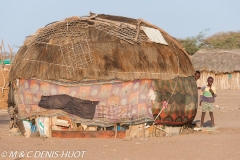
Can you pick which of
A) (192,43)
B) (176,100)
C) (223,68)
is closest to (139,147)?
(176,100)

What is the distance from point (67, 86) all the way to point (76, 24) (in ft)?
4.87

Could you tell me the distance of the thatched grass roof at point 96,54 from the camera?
36.8 ft

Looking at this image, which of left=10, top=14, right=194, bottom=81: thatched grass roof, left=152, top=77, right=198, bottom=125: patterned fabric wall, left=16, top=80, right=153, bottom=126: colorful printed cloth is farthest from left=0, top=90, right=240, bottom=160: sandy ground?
left=10, top=14, right=194, bottom=81: thatched grass roof

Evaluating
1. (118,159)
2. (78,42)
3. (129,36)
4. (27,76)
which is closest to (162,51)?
(129,36)

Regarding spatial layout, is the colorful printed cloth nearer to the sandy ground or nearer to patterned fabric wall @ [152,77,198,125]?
patterned fabric wall @ [152,77,198,125]

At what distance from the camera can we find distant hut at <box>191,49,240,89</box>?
105 feet

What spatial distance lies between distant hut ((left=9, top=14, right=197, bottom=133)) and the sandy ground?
619 millimetres

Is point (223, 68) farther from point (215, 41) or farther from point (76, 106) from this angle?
point (76, 106)

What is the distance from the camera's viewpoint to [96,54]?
37.1 ft

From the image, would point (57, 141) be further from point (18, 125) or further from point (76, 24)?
point (76, 24)

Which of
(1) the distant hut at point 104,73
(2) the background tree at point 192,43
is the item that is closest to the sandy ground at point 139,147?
(1) the distant hut at point 104,73

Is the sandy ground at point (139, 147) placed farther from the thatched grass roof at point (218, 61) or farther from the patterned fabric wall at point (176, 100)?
the thatched grass roof at point (218, 61)

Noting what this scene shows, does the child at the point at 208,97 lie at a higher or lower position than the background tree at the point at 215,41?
lower

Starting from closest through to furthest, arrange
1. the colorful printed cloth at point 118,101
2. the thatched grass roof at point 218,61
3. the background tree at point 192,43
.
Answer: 1. the colorful printed cloth at point 118,101
2. the thatched grass roof at point 218,61
3. the background tree at point 192,43
